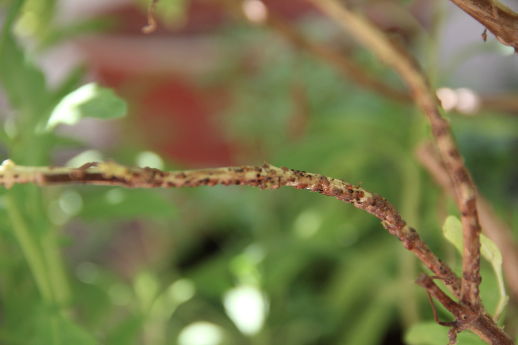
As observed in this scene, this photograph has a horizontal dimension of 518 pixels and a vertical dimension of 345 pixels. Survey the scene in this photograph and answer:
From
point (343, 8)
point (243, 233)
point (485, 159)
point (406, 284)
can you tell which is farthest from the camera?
point (243, 233)

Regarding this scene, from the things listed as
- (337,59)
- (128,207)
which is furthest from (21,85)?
(337,59)

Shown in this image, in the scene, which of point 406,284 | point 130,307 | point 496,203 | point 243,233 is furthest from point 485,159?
point 130,307

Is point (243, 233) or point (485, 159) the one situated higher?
point (243, 233)

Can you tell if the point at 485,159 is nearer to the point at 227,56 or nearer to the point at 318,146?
the point at 318,146

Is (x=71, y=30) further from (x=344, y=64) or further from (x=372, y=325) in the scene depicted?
(x=372, y=325)

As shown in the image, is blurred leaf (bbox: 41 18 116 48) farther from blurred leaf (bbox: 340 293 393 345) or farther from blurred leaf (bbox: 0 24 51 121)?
blurred leaf (bbox: 340 293 393 345)

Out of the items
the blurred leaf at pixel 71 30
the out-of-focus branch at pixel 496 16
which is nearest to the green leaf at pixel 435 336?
the out-of-focus branch at pixel 496 16

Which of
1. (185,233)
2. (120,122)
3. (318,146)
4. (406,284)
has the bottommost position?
(406,284)

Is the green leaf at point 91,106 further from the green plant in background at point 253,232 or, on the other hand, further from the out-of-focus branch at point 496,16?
the out-of-focus branch at point 496,16
